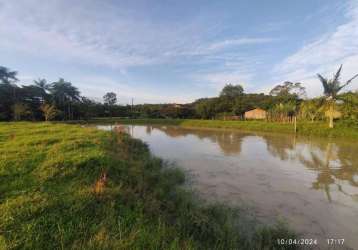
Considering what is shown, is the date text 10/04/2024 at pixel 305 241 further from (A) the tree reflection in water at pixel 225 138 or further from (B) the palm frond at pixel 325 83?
(B) the palm frond at pixel 325 83

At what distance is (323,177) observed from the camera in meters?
6.42

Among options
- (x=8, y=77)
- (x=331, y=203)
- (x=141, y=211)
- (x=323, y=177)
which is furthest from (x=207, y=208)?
(x=8, y=77)

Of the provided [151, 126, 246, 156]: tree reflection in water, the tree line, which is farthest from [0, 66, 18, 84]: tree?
[151, 126, 246, 156]: tree reflection in water

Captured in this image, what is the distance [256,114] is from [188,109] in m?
13.8

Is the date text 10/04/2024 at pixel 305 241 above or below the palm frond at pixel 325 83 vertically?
below

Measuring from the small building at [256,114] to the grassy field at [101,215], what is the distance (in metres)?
32.1

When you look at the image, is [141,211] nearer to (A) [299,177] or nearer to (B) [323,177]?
(A) [299,177]

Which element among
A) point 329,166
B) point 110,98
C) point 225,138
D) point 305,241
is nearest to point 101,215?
point 305,241

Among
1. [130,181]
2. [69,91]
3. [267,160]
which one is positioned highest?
[69,91]

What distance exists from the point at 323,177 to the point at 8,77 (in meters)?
37.8

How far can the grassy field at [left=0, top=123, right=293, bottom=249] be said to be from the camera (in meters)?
2.33

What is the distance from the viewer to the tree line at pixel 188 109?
1714cm

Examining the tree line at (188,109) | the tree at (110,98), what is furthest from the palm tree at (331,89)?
the tree at (110,98)

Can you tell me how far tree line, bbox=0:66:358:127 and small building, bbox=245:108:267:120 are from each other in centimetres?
80
